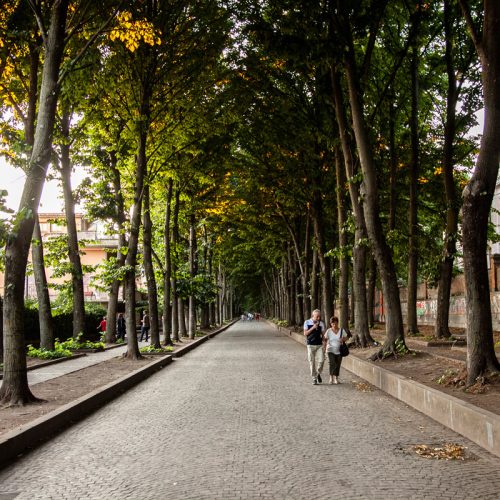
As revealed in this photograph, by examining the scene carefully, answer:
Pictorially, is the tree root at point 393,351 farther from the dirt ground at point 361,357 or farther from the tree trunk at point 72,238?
the tree trunk at point 72,238

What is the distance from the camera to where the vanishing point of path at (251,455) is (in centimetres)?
494

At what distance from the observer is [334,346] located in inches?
496

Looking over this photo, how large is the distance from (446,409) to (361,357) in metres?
7.26

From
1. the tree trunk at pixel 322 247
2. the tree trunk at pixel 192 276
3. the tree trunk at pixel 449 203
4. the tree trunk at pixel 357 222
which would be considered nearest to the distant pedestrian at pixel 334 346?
the tree trunk at pixel 357 222

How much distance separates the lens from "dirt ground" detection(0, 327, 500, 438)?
793 centimetres

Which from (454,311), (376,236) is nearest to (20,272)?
(376,236)

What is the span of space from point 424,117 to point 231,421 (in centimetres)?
1837

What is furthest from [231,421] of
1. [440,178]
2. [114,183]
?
[440,178]

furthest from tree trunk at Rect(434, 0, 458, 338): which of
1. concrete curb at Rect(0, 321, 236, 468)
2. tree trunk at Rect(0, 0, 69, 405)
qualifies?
tree trunk at Rect(0, 0, 69, 405)

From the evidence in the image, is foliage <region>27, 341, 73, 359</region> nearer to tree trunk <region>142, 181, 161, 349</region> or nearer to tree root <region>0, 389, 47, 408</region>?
tree trunk <region>142, 181, 161, 349</region>

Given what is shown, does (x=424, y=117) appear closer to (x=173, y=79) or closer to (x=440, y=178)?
(x=440, y=178)

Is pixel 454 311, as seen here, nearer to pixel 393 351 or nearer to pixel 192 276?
pixel 192 276

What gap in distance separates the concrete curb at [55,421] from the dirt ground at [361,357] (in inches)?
10.3

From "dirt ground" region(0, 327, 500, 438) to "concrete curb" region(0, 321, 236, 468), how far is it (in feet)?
0.85
